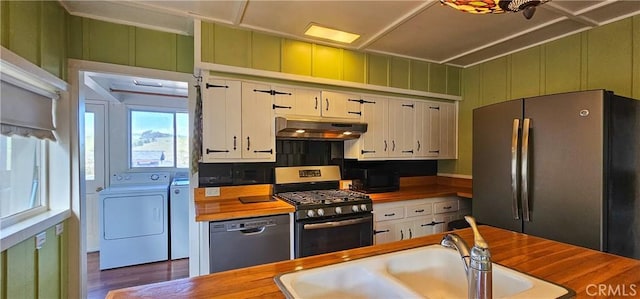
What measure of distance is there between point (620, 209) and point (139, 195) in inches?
179

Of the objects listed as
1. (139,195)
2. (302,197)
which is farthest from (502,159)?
(139,195)

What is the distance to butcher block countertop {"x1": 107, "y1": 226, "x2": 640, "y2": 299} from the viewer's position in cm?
99

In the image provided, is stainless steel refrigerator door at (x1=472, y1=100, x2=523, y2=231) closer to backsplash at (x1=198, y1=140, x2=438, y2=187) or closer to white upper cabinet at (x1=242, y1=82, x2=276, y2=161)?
backsplash at (x1=198, y1=140, x2=438, y2=187)

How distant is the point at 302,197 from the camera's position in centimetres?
272

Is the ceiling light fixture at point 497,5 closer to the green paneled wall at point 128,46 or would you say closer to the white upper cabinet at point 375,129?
the white upper cabinet at point 375,129

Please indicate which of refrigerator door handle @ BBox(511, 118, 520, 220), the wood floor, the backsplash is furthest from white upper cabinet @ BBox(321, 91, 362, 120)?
the wood floor

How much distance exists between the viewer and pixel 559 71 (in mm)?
2814

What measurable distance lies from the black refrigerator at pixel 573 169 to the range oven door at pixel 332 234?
1.11m

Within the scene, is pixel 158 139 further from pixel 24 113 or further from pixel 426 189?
pixel 426 189

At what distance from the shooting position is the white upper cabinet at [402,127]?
10.8 feet

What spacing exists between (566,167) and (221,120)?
2591 mm

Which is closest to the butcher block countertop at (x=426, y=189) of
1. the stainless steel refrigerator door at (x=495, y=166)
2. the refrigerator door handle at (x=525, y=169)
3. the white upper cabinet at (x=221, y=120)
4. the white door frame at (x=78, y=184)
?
the stainless steel refrigerator door at (x=495, y=166)

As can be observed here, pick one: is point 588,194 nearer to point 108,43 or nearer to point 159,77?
point 159,77

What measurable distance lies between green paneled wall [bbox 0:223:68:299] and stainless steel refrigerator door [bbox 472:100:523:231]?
3227mm
